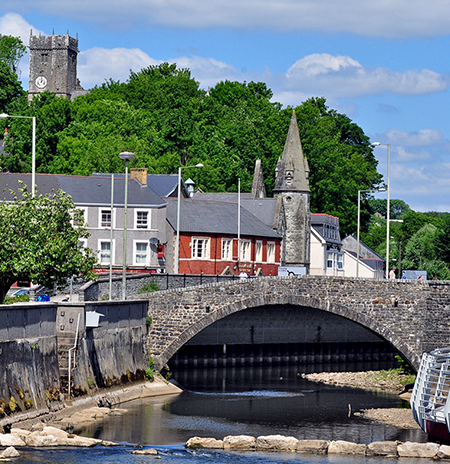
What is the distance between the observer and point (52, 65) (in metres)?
152

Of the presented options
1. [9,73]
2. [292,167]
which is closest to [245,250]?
[292,167]

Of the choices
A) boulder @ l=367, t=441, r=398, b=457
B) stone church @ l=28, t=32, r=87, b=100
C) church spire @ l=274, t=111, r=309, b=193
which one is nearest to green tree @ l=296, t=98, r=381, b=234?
church spire @ l=274, t=111, r=309, b=193

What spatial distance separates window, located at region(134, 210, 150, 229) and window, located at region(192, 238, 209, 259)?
4.73 m

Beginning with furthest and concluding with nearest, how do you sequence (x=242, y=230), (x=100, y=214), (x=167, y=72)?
(x=167, y=72) → (x=242, y=230) → (x=100, y=214)

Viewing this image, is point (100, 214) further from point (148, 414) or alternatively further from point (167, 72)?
point (167, 72)

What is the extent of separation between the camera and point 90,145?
91.4 meters

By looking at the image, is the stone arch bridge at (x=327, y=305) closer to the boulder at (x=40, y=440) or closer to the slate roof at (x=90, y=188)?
the boulder at (x=40, y=440)

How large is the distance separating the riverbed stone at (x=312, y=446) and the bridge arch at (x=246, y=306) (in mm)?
15029

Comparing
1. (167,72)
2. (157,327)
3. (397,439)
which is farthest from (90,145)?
(397,439)

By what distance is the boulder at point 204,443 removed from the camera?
32562 mm

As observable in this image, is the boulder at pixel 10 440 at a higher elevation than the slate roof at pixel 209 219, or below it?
below

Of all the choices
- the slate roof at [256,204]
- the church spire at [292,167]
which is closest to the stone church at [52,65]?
the church spire at [292,167]

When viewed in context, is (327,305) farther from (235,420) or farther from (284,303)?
(235,420)

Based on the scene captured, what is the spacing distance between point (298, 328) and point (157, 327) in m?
18.9
